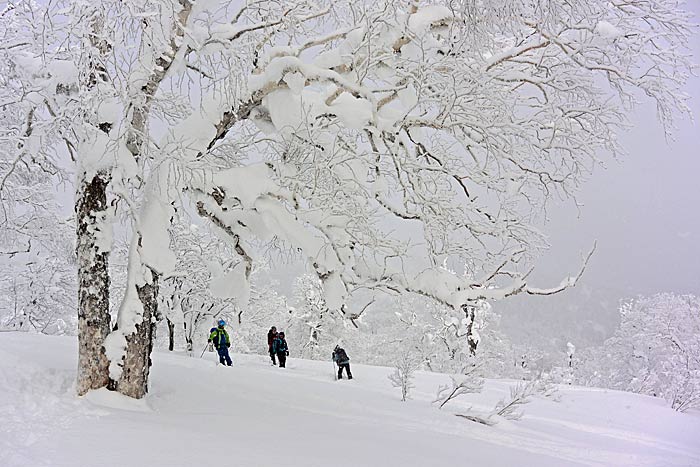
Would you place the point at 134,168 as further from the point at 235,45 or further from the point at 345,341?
the point at 345,341

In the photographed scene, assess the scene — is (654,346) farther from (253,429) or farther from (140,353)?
(140,353)

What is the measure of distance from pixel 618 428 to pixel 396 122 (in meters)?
10.1

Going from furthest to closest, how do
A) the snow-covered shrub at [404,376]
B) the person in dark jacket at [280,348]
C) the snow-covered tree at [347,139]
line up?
1. the person in dark jacket at [280,348]
2. the snow-covered shrub at [404,376]
3. the snow-covered tree at [347,139]

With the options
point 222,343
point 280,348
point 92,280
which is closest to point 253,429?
point 92,280

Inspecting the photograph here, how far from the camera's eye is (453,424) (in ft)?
26.4

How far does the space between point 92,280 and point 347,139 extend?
376 centimetres

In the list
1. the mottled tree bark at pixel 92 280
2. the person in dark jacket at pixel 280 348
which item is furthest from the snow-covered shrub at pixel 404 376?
the person in dark jacket at pixel 280 348

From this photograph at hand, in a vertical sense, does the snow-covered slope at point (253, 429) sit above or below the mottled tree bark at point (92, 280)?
below

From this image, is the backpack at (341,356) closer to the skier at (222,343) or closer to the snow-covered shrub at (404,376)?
the skier at (222,343)

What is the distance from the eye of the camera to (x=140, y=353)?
264 inches

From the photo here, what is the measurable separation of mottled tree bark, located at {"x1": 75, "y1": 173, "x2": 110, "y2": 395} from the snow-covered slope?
1.64 feet

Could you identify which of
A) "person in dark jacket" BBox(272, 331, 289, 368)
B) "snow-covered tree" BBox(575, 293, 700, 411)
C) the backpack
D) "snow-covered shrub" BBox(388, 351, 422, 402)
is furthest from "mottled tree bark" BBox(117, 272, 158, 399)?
"snow-covered tree" BBox(575, 293, 700, 411)

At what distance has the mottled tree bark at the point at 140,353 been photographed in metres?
6.53

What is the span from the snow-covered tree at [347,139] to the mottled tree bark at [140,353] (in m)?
0.02
